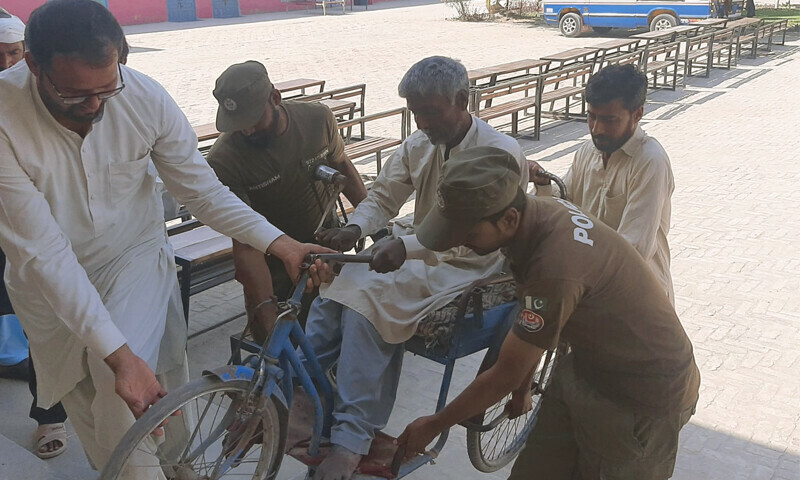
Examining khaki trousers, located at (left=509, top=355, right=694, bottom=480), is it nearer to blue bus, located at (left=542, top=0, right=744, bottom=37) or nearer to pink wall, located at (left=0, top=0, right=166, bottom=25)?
blue bus, located at (left=542, top=0, right=744, bottom=37)

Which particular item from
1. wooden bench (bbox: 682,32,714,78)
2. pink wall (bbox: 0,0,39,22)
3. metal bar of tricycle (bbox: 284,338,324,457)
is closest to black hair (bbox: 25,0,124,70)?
metal bar of tricycle (bbox: 284,338,324,457)

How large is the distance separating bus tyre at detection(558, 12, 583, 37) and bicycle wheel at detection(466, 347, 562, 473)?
59.7 ft

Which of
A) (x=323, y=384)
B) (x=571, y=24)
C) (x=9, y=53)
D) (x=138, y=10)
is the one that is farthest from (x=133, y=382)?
(x=138, y=10)

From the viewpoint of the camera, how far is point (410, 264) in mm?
3100

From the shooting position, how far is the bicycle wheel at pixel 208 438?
2.16 m

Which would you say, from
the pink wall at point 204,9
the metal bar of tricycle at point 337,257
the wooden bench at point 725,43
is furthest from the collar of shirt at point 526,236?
the pink wall at point 204,9

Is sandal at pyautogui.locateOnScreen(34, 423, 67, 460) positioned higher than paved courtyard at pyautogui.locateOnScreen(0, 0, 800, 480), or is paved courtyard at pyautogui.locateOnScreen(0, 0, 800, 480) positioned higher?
sandal at pyautogui.locateOnScreen(34, 423, 67, 460)

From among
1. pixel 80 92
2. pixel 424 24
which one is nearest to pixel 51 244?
pixel 80 92

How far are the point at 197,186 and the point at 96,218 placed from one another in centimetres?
39

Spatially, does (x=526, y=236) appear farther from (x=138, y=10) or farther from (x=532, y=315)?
(x=138, y=10)

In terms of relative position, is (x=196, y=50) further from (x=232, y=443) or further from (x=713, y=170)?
(x=232, y=443)

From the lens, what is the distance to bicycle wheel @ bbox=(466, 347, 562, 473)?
10.2 ft

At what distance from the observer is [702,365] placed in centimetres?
419

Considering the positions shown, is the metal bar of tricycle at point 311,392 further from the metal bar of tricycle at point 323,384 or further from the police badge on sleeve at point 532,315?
the police badge on sleeve at point 532,315
